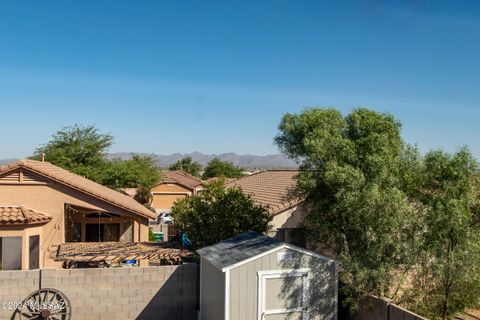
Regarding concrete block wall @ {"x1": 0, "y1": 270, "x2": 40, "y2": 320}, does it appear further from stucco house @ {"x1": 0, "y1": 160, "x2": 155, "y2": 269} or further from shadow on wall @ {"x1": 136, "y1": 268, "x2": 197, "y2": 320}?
stucco house @ {"x1": 0, "y1": 160, "x2": 155, "y2": 269}

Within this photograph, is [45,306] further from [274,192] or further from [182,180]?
[182,180]

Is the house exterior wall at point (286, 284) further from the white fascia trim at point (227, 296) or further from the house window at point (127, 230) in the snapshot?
the house window at point (127, 230)

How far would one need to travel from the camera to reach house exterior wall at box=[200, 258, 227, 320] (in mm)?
12227

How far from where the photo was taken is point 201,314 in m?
14.0

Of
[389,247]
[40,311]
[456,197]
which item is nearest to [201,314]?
[40,311]

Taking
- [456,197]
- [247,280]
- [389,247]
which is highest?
[456,197]

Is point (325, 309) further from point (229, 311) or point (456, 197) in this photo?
point (456, 197)

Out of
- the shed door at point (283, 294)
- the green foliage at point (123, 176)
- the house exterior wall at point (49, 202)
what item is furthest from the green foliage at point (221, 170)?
the shed door at point (283, 294)

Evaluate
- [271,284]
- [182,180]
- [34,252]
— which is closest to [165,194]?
[182,180]

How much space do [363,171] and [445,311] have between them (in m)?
4.21

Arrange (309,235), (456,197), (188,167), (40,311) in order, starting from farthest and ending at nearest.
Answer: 1. (188,167)
2. (309,235)
3. (40,311)
4. (456,197)

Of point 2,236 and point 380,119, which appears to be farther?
point 2,236

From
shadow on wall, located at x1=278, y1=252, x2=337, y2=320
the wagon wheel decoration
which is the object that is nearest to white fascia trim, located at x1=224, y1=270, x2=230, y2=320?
shadow on wall, located at x1=278, y1=252, x2=337, y2=320

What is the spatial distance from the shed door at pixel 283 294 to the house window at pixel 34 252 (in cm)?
1056
